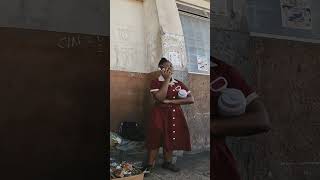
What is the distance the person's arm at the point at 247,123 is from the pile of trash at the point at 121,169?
1.25 meters

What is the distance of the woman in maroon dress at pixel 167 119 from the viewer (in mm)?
5441

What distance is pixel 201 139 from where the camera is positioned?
19.0 ft

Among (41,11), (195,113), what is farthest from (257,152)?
(41,11)

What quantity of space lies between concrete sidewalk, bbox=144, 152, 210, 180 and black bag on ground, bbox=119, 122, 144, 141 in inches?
16.3

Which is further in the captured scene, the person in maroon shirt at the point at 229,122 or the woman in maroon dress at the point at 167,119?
the person in maroon shirt at the point at 229,122

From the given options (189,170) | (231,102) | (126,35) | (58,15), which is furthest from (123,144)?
(231,102)

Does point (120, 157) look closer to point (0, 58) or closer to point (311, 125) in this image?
point (0, 58)

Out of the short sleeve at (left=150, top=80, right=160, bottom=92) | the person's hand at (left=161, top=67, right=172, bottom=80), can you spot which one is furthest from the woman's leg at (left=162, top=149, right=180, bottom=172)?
the person's hand at (left=161, top=67, right=172, bottom=80)

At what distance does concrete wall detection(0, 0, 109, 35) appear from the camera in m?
5.13

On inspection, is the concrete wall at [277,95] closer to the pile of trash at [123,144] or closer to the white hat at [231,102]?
the white hat at [231,102]

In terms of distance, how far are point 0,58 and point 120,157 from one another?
1582mm

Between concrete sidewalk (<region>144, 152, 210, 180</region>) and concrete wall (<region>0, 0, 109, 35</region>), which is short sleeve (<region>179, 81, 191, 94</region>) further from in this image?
concrete wall (<region>0, 0, 109, 35</region>)

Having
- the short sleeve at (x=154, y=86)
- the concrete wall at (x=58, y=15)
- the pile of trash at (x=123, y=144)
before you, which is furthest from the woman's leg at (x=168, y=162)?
the concrete wall at (x=58, y=15)

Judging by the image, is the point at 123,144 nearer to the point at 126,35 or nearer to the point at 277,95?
the point at 126,35
